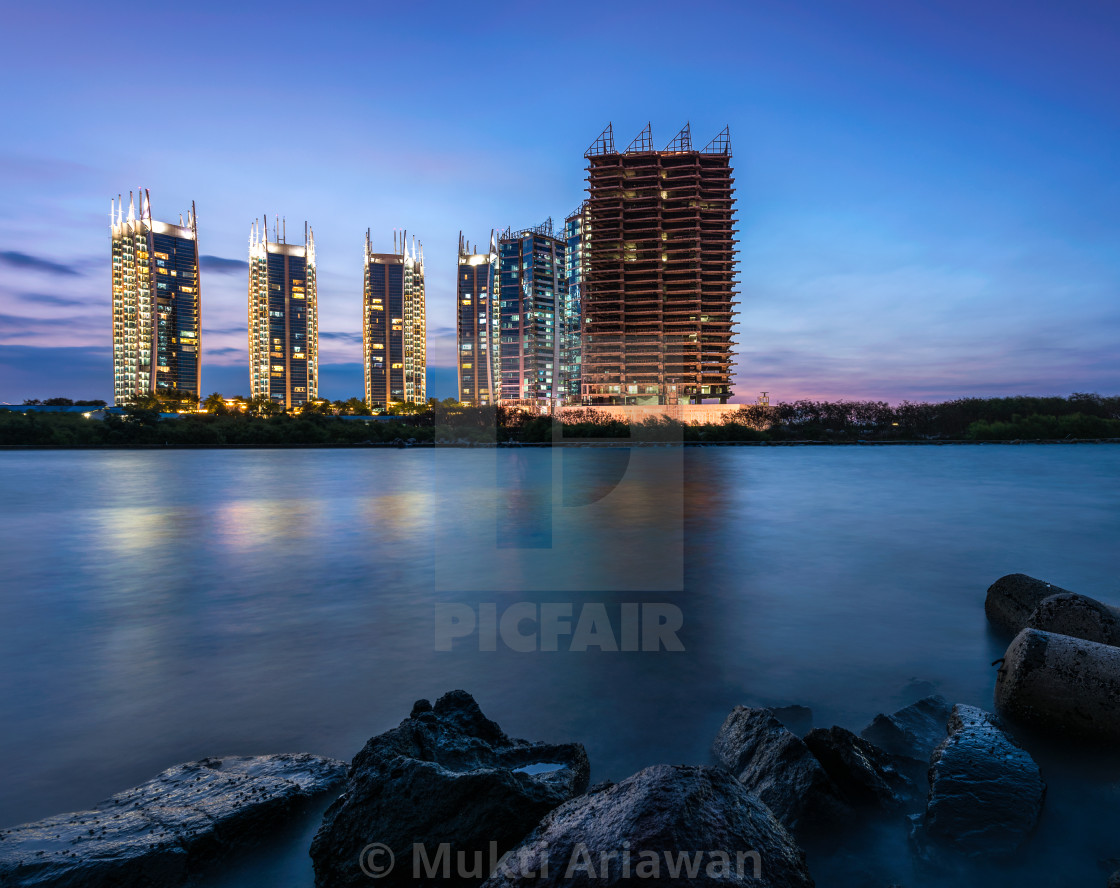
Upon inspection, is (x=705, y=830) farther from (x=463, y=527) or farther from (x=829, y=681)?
(x=463, y=527)

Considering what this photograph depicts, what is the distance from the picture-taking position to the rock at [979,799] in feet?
11.8

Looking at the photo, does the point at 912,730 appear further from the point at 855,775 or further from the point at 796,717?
the point at 855,775

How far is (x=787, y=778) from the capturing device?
149 inches

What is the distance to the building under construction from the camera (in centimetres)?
12950

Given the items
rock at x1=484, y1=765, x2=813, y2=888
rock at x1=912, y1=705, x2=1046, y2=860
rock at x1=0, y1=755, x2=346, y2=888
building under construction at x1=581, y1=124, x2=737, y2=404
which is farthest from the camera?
building under construction at x1=581, y1=124, x2=737, y2=404

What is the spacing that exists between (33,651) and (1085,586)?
56.4 feet

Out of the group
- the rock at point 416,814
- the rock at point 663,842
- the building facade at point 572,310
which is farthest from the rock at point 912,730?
the building facade at point 572,310

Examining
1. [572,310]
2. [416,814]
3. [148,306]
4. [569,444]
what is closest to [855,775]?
[416,814]

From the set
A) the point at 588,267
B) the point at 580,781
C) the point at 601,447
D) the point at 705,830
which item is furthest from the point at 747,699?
the point at 588,267

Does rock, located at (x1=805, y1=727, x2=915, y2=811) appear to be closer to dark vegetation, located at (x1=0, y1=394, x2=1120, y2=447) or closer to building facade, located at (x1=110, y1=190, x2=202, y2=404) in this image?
dark vegetation, located at (x1=0, y1=394, x2=1120, y2=447)

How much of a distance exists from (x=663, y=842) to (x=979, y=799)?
2886mm

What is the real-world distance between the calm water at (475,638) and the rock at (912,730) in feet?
1.78

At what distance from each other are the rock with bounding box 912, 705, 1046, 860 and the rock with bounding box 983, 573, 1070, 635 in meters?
4.04

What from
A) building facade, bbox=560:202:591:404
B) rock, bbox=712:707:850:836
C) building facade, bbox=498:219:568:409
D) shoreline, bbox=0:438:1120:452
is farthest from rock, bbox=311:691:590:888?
building facade, bbox=498:219:568:409
